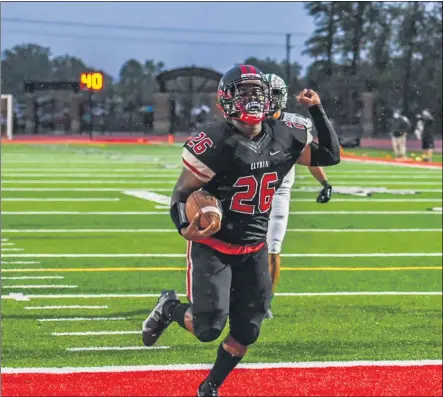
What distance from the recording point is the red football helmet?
129 inches

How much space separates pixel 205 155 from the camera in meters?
3.65

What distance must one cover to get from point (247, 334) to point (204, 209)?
1.32m

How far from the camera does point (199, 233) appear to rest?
10.5 feet

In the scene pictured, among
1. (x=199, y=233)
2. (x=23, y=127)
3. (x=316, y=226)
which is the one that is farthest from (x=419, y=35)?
(x=23, y=127)

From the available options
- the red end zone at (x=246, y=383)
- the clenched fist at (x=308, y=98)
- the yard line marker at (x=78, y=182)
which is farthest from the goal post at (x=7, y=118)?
the clenched fist at (x=308, y=98)

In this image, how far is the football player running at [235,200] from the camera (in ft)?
11.0

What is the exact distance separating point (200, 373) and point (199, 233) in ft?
18.6

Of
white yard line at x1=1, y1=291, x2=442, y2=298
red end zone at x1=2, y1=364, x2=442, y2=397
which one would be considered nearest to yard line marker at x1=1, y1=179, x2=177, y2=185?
white yard line at x1=1, y1=291, x2=442, y2=298

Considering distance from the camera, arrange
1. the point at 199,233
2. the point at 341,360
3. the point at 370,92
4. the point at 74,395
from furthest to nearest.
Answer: the point at 341,360 < the point at 74,395 < the point at 370,92 < the point at 199,233

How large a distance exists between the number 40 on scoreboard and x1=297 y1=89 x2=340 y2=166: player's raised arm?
104cm

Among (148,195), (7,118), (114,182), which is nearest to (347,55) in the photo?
(148,195)

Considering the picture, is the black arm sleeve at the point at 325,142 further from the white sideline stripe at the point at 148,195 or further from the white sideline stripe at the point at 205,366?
the white sideline stripe at the point at 148,195

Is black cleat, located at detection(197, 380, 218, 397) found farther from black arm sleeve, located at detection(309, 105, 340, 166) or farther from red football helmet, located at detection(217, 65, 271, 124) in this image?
red football helmet, located at detection(217, 65, 271, 124)

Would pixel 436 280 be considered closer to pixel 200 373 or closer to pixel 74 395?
pixel 200 373
